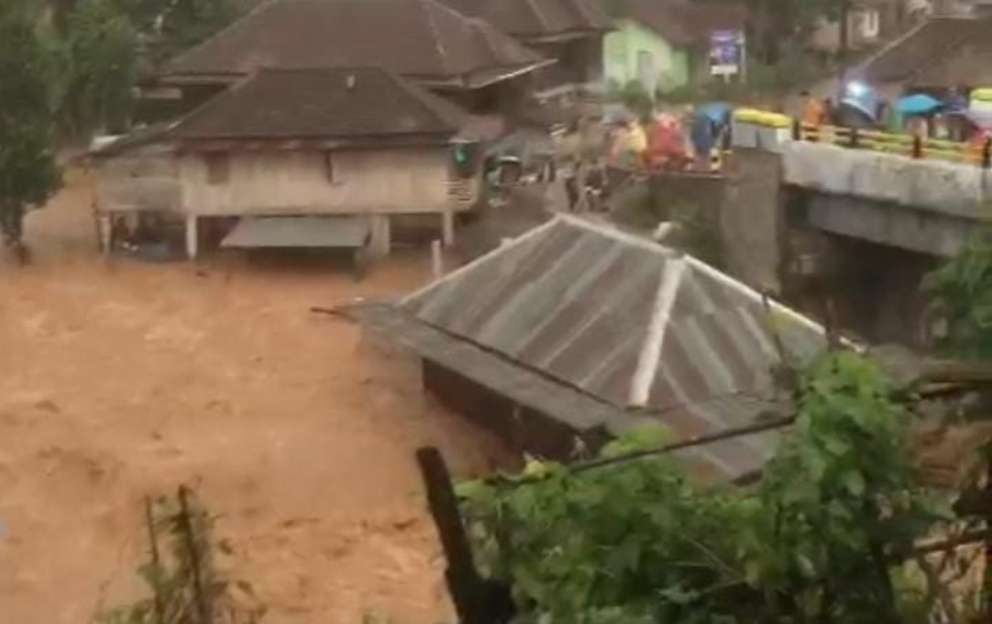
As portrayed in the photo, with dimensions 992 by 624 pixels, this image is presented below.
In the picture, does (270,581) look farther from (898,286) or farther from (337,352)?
(898,286)

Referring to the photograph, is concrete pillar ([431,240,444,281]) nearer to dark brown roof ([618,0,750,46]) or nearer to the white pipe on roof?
the white pipe on roof

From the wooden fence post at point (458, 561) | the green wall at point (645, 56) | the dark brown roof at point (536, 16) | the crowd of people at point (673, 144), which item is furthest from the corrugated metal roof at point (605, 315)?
the green wall at point (645, 56)

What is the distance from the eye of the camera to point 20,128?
26.8m

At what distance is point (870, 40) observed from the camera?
49375 millimetres

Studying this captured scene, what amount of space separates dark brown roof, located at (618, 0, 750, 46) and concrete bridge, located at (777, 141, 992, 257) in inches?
891

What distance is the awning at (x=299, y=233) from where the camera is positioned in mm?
26656

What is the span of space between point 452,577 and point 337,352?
18714mm

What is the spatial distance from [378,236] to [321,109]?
214 centimetres

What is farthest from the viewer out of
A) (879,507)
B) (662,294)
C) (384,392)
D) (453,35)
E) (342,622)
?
(453,35)

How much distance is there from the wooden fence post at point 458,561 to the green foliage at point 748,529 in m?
0.06

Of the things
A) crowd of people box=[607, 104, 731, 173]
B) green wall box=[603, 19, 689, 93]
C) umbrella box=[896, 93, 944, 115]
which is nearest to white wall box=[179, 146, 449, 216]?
crowd of people box=[607, 104, 731, 173]

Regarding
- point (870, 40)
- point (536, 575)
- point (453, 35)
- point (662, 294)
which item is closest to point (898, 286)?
point (662, 294)

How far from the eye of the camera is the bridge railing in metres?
18.3

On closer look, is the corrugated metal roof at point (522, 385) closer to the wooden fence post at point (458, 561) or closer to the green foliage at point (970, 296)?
the green foliage at point (970, 296)
